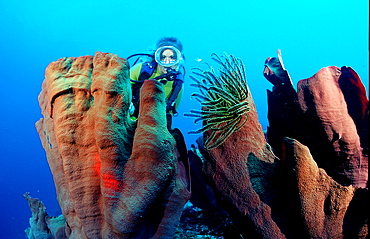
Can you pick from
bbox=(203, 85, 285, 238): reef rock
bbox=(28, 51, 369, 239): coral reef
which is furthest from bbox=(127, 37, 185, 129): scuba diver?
bbox=(203, 85, 285, 238): reef rock

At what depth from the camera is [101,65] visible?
5.87ft

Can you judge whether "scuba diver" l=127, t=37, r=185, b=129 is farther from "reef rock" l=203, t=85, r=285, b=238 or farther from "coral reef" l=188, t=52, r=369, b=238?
"reef rock" l=203, t=85, r=285, b=238

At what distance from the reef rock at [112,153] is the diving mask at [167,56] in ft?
14.1

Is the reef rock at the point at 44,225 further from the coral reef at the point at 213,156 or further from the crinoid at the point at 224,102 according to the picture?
the crinoid at the point at 224,102

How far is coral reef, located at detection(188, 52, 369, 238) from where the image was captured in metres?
1.52

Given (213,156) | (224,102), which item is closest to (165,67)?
(224,102)

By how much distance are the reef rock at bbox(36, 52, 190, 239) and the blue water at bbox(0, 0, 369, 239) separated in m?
78.0

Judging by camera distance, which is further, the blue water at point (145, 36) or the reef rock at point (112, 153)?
the blue water at point (145, 36)

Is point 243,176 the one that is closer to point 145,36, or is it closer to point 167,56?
point 167,56

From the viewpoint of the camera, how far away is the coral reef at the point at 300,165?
1521 mm

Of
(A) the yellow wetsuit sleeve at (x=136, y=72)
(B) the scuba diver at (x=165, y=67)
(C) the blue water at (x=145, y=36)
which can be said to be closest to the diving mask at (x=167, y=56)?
(B) the scuba diver at (x=165, y=67)

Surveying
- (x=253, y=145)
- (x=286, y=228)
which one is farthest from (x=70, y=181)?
(x=286, y=228)

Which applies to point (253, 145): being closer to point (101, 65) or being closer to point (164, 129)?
point (164, 129)

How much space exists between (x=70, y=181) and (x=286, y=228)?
166cm
